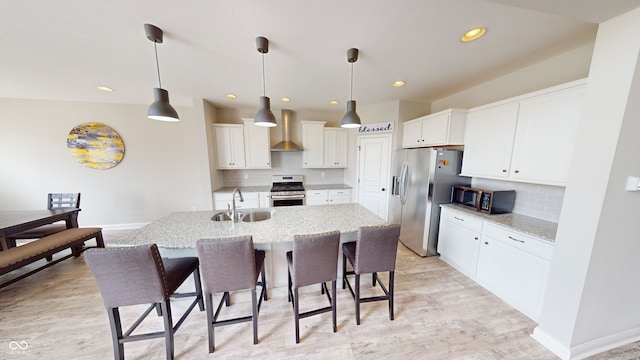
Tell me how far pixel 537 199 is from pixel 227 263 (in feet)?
10.7

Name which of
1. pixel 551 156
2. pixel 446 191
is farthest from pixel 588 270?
pixel 446 191

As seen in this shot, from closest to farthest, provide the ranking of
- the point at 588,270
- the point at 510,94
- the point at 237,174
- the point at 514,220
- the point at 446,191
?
the point at 588,270 < the point at 514,220 < the point at 510,94 < the point at 446,191 < the point at 237,174

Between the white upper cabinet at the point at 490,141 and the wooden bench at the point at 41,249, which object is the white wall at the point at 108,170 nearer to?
the wooden bench at the point at 41,249

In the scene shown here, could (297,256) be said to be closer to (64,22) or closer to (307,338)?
(307,338)

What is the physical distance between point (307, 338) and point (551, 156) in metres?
2.84

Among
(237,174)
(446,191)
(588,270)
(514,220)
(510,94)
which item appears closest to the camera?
(588,270)

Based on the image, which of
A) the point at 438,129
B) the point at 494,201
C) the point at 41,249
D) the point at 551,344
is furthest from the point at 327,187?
the point at 41,249

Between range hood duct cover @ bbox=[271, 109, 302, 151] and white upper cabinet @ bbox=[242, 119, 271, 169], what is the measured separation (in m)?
A: 0.21

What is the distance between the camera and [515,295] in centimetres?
195

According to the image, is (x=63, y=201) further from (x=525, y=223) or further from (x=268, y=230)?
(x=525, y=223)

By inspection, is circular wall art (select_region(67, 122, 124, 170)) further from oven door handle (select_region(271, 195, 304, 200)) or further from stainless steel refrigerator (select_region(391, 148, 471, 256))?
stainless steel refrigerator (select_region(391, 148, 471, 256))

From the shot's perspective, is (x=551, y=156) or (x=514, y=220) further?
(x=514, y=220)

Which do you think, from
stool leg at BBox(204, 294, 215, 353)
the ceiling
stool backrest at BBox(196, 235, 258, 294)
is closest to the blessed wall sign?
the ceiling

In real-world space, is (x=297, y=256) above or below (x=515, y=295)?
above
